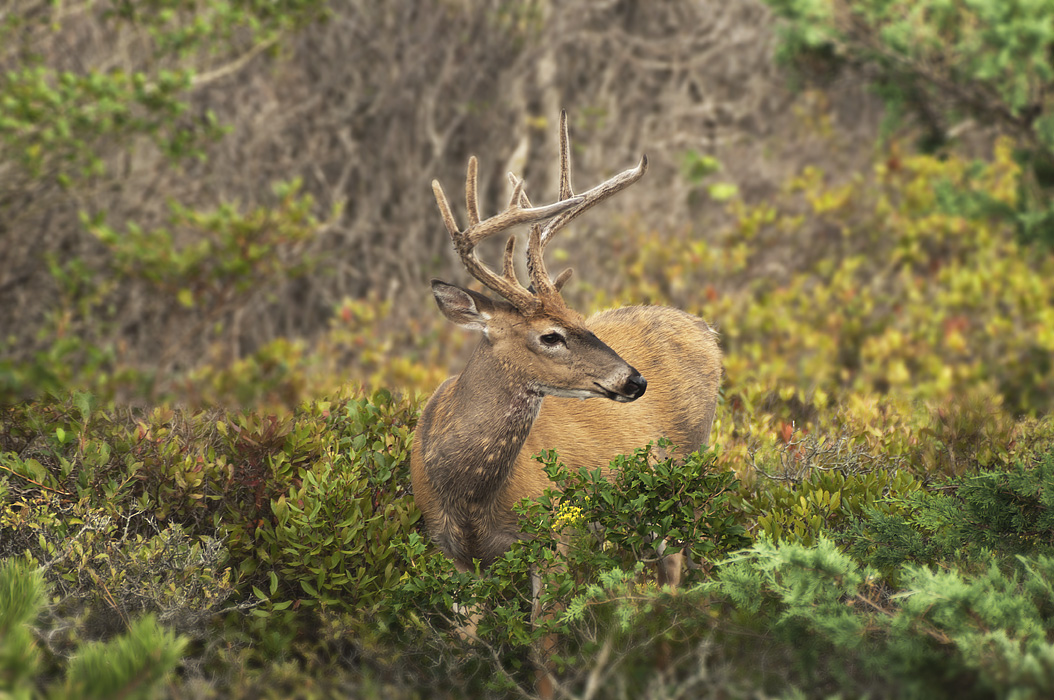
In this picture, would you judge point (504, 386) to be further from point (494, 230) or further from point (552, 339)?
point (494, 230)

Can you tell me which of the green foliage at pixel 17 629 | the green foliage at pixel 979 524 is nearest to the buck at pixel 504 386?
the green foliage at pixel 979 524

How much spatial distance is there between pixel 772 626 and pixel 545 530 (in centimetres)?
99

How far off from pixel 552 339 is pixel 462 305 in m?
0.44

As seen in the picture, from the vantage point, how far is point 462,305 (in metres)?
4.28

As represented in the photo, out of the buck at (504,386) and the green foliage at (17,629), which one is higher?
the green foliage at (17,629)

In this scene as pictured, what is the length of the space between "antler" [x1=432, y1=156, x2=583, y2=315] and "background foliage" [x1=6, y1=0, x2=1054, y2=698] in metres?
0.86

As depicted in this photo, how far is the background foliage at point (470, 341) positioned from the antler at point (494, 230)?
856 millimetres

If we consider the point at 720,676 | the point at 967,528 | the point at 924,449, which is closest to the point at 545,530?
the point at 720,676

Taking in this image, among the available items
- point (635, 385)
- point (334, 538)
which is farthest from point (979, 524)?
point (334, 538)

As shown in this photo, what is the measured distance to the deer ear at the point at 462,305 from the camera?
426 centimetres

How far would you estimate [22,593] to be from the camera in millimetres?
2664

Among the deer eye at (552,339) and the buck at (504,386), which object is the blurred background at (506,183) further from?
the deer eye at (552,339)

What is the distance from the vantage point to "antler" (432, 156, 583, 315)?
406 cm

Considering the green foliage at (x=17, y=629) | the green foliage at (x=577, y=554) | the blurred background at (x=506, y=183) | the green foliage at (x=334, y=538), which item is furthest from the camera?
the blurred background at (x=506, y=183)
